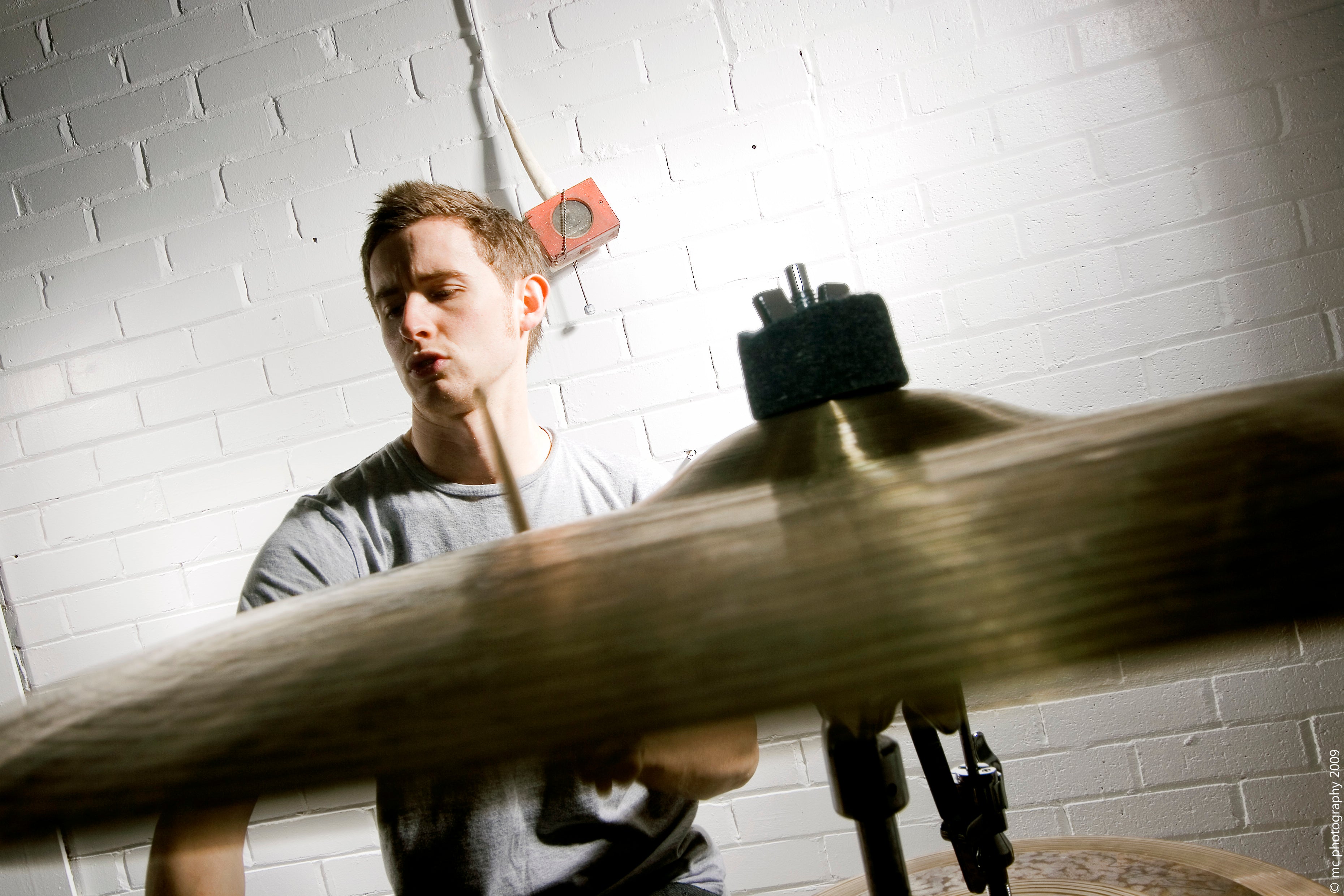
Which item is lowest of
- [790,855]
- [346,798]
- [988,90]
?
[790,855]

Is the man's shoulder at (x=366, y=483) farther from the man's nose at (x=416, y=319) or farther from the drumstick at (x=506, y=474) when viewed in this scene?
the drumstick at (x=506, y=474)

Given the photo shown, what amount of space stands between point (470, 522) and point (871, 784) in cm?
85

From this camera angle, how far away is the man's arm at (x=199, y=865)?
2.58 feet

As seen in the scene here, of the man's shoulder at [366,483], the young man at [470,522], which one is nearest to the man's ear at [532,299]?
the young man at [470,522]

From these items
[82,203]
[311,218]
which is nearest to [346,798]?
[311,218]

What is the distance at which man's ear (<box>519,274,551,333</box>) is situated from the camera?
138 cm

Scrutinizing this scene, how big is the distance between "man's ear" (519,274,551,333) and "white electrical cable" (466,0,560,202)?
0.71 feet

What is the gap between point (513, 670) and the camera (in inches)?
6.9

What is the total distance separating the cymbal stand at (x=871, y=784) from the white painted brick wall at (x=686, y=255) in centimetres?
94

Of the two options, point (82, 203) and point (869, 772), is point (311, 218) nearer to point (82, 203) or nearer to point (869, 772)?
point (82, 203)

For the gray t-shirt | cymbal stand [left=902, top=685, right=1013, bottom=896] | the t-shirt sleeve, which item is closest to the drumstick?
cymbal stand [left=902, top=685, right=1013, bottom=896]

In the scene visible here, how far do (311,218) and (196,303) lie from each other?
0.31 m

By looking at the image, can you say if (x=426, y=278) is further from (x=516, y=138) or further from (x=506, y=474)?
(x=506, y=474)

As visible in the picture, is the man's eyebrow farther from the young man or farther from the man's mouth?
the man's mouth
